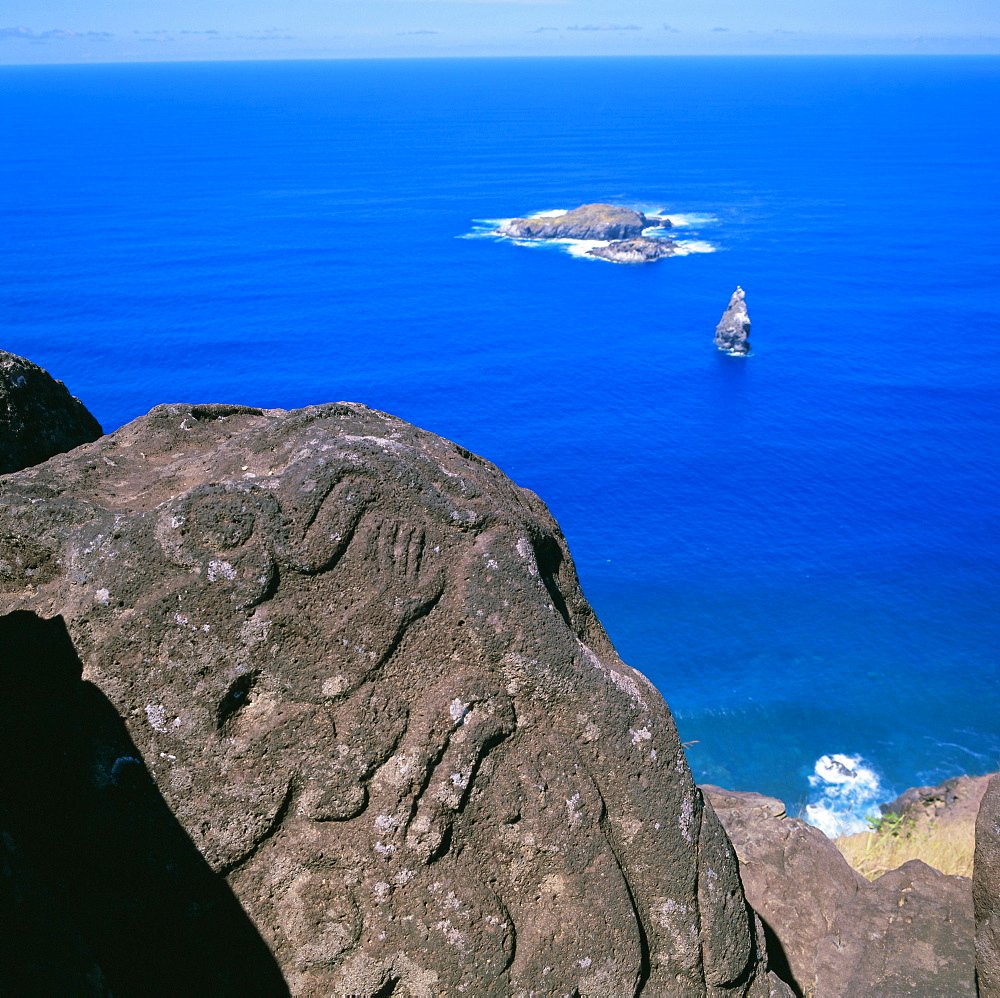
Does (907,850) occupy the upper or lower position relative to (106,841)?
lower

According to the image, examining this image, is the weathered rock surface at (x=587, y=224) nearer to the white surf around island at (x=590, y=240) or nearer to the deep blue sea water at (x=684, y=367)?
the white surf around island at (x=590, y=240)

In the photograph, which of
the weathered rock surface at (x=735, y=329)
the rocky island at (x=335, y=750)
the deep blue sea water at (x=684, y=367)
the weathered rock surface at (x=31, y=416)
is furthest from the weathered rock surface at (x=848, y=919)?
the weathered rock surface at (x=735, y=329)

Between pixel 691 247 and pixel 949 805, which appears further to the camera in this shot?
pixel 691 247

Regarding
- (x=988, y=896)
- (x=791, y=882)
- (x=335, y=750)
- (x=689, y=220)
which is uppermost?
(x=335, y=750)

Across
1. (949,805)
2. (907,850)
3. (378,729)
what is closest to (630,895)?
(378,729)

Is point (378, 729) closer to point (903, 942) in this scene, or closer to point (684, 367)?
point (903, 942)

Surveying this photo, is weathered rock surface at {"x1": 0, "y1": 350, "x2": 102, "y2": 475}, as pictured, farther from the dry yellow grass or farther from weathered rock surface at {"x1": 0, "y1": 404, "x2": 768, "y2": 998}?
the dry yellow grass
